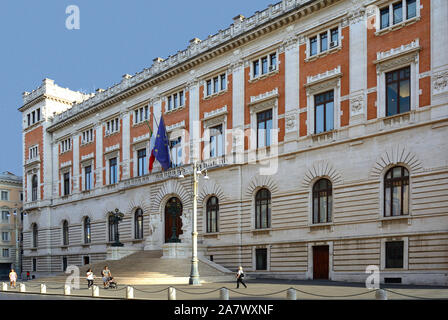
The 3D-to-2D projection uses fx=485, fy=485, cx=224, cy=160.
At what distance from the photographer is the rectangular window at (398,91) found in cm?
2977

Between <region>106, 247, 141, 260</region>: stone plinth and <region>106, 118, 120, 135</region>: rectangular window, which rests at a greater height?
<region>106, 118, 120, 135</region>: rectangular window

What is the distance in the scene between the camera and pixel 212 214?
41562mm

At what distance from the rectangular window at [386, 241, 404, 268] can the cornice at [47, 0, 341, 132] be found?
16828mm

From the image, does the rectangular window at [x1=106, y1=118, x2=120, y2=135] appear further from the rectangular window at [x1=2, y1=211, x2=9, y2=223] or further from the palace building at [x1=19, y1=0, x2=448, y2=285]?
the rectangular window at [x1=2, y1=211, x2=9, y2=223]

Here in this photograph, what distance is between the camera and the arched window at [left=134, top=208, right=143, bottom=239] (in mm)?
48938

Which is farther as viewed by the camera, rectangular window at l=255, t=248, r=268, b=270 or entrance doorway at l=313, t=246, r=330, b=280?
rectangular window at l=255, t=248, r=268, b=270

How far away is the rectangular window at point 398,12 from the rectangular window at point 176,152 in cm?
2212

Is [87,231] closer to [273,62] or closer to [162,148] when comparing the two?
[162,148]

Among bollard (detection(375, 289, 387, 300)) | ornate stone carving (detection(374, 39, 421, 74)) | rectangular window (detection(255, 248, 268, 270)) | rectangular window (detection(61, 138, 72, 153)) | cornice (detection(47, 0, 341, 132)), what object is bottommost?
bollard (detection(375, 289, 387, 300))

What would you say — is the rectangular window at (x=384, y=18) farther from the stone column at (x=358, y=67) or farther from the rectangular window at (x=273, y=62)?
the rectangular window at (x=273, y=62)

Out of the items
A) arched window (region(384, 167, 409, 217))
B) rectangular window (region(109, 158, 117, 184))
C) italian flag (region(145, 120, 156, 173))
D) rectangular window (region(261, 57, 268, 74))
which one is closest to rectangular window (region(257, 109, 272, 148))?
rectangular window (region(261, 57, 268, 74))

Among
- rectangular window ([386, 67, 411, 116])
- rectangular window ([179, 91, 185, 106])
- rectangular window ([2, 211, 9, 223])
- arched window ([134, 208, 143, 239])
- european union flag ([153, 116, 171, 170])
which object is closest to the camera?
rectangular window ([386, 67, 411, 116])
